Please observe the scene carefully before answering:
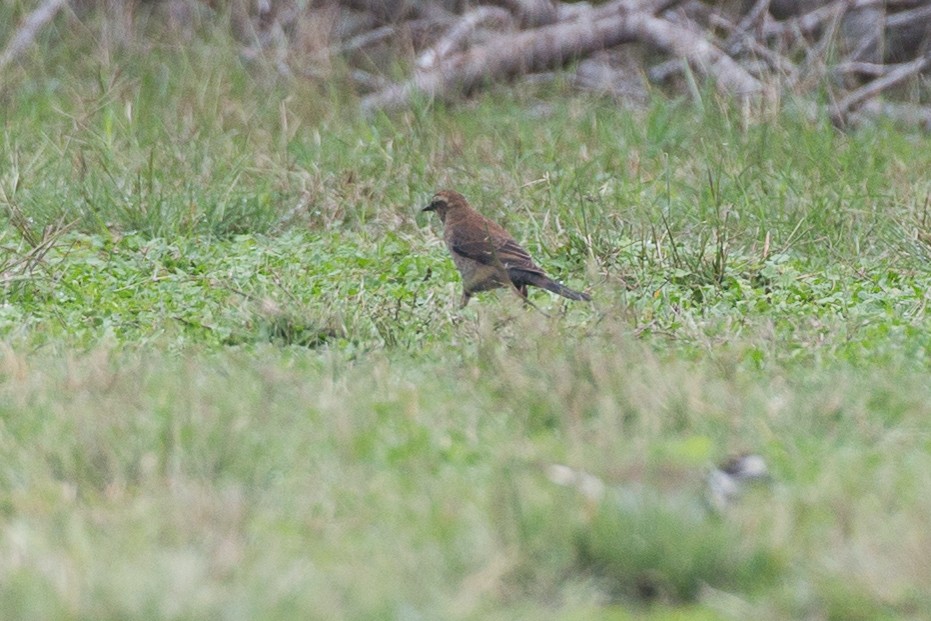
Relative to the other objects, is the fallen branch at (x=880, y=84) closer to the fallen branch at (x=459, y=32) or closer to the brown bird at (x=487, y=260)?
the fallen branch at (x=459, y=32)

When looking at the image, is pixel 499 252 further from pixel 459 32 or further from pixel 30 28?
pixel 30 28

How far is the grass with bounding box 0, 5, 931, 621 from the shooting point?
9.68ft

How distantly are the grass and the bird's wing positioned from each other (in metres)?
0.24

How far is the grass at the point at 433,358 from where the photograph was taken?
2.95m

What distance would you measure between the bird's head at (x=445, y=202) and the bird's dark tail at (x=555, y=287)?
82 centimetres

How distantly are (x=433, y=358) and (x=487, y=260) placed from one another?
1.01 m

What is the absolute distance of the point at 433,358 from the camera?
5.14 metres

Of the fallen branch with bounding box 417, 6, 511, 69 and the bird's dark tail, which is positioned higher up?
the bird's dark tail

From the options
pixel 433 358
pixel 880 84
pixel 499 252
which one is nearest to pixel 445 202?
pixel 499 252

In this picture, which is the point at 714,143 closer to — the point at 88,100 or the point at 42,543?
the point at 88,100

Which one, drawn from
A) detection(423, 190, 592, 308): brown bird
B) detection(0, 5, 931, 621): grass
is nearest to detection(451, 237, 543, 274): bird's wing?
detection(423, 190, 592, 308): brown bird

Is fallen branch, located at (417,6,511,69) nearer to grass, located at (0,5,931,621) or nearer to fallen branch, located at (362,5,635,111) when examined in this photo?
fallen branch, located at (362,5,635,111)

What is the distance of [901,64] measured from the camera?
1091 cm

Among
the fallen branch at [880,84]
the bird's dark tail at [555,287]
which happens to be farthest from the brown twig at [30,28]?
the fallen branch at [880,84]
